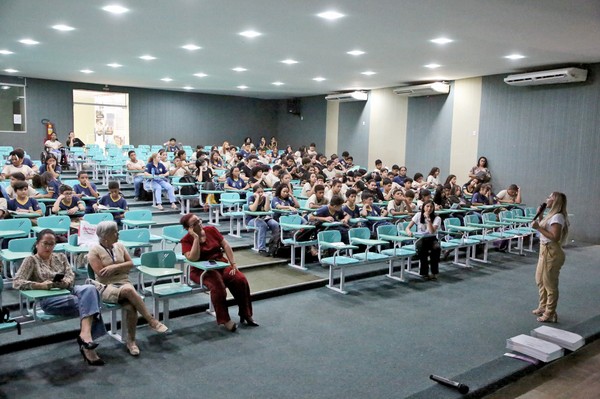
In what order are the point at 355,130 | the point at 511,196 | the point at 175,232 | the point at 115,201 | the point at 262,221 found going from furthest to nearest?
the point at 355,130, the point at 511,196, the point at 262,221, the point at 115,201, the point at 175,232

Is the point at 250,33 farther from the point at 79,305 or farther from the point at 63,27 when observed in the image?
the point at 79,305

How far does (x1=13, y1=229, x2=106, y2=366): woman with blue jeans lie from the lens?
4227 mm

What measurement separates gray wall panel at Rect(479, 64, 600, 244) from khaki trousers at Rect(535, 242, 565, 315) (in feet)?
19.3

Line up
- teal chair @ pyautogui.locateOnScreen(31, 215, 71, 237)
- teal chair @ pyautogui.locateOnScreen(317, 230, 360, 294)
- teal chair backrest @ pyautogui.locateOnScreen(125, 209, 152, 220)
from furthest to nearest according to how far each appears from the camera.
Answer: teal chair backrest @ pyautogui.locateOnScreen(125, 209, 152, 220) → teal chair @ pyautogui.locateOnScreen(317, 230, 360, 294) → teal chair @ pyautogui.locateOnScreen(31, 215, 71, 237)

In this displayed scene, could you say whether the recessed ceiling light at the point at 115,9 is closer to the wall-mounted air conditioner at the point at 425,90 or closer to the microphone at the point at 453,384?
the microphone at the point at 453,384

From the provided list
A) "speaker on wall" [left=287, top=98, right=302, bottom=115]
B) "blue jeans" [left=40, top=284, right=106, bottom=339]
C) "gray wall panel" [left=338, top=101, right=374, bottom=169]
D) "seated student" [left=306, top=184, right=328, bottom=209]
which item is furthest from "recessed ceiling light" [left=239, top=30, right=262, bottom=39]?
"speaker on wall" [left=287, top=98, right=302, bottom=115]

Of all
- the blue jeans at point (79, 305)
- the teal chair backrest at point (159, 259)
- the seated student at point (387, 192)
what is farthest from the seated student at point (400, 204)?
the blue jeans at point (79, 305)

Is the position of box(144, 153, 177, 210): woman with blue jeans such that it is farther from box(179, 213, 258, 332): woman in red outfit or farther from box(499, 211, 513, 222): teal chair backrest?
box(499, 211, 513, 222): teal chair backrest

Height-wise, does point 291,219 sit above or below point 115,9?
below

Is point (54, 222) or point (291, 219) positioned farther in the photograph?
point (291, 219)

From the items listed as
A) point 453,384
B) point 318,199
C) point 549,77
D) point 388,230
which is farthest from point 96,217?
point 549,77

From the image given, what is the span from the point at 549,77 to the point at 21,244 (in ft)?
32.6

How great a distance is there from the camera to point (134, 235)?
5887mm

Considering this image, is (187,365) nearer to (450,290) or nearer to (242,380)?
(242,380)
